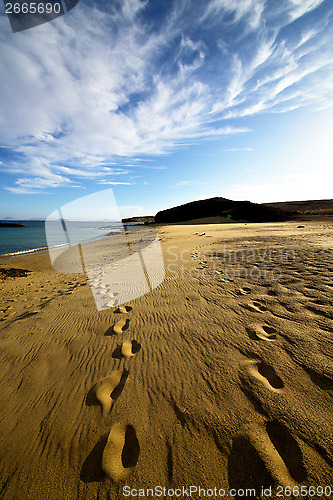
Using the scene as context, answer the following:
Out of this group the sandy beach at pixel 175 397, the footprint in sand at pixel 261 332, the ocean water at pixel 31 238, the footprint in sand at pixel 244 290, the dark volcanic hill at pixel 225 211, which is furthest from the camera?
the dark volcanic hill at pixel 225 211

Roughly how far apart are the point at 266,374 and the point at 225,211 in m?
35.5

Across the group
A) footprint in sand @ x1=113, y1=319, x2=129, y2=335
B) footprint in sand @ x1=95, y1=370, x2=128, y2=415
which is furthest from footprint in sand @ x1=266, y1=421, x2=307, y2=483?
footprint in sand @ x1=113, y1=319, x2=129, y2=335

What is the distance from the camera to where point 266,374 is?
184cm

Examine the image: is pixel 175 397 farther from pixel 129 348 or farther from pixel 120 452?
pixel 129 348

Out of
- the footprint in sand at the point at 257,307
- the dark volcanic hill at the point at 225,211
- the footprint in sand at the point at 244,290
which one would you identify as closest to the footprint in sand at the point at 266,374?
the footprint in sand at the point at 257,307

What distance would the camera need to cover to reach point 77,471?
1.36 metres

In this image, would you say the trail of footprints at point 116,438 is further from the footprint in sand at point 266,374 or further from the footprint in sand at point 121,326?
the footprint in sand at point 266,374

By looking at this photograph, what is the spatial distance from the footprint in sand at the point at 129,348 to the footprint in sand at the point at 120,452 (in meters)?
0.85

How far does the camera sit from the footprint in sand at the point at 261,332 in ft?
7.59

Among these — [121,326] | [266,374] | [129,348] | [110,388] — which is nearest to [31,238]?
[121,326]

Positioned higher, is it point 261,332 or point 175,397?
point 261,332

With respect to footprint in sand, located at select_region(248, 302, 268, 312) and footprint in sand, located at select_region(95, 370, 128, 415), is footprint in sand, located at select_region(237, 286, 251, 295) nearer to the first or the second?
footprint in sand, located at select_region(248, 302, 268, 312)

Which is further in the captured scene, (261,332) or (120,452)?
(261,332)

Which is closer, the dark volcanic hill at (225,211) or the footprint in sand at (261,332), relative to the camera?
the footprint in sand at (261,332)
